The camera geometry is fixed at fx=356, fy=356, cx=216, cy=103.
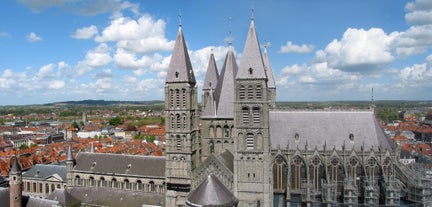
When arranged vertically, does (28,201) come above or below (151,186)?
above

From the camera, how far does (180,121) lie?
155 feet

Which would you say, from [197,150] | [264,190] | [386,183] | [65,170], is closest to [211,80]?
[197,150]

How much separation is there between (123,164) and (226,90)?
21329 mm

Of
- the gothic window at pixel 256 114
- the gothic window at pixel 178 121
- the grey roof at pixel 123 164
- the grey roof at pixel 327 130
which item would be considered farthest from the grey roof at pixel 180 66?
the grey roof at pixel 123 164

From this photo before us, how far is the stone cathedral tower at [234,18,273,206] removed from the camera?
4075cm

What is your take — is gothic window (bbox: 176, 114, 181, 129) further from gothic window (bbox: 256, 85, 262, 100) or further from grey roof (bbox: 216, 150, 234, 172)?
gothic window (bbox: 256, 85, 262, 100)

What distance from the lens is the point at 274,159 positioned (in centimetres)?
4394

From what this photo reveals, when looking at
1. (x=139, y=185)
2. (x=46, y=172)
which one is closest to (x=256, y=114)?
(x=139, y=185)

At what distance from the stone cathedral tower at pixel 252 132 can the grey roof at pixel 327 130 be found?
173 inches

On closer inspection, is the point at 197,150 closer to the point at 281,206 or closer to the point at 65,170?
the point at 281,206

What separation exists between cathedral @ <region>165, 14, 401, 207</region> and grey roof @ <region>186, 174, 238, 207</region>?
11 cm

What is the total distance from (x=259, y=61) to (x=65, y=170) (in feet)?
130

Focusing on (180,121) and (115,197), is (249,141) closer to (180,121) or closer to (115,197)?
(180,121)

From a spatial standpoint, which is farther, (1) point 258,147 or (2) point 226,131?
(2) point 226,131
